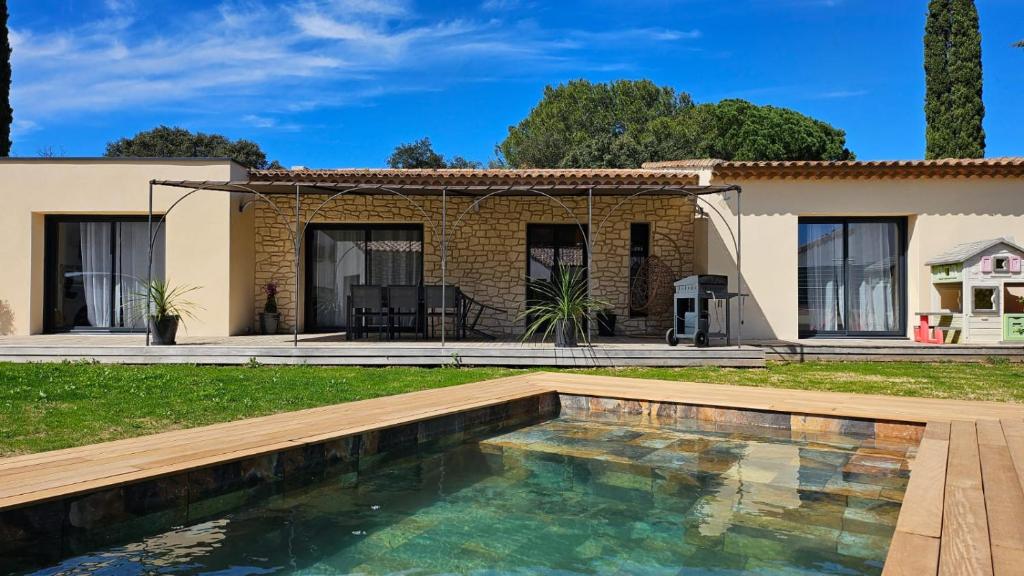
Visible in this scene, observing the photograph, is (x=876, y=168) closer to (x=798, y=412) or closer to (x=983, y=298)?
(x=983, y=298)

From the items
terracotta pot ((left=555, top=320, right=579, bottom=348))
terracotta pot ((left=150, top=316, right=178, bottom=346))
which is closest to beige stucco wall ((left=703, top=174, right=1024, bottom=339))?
terracotta pot ((left=555, top=320, right=579, bottom=348))

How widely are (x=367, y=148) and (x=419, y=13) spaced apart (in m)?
14.9

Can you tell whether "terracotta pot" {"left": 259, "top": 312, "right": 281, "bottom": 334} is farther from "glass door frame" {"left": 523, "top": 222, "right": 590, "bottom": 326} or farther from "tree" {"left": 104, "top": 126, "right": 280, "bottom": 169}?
"tree" {"left": 104, "top": 126, "right": 280, "bottom": 169}

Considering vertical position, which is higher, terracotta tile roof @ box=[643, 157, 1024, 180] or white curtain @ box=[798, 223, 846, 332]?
terracotta tile roof @ box=[643, 157, 1024, 180]

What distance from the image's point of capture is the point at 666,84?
105 ft

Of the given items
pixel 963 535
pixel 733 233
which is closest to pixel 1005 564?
pixel 963 535

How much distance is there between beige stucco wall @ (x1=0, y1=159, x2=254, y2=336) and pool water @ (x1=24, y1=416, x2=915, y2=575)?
7.64 meters

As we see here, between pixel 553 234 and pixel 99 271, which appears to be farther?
pixel 553 234

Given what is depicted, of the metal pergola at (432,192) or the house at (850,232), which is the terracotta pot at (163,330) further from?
the house at (850,232)

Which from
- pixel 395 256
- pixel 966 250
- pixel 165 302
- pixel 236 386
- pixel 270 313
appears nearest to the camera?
pixel 236 386

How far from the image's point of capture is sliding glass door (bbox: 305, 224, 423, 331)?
1276 centimetres

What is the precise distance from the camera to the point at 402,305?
34.3 ft

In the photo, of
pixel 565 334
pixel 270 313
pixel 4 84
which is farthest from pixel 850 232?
pixel 4 84

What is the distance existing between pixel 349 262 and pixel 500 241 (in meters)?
2.65
